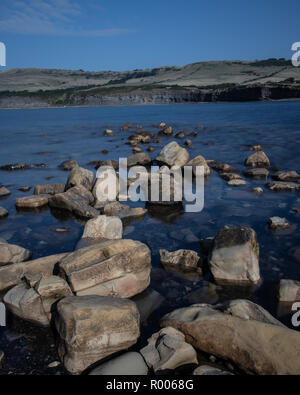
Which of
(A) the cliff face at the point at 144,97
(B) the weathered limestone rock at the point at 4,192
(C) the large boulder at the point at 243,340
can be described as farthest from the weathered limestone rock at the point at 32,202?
(A) the cliff face at the point at 144,97

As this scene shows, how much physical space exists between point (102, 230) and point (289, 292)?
437 centimetres

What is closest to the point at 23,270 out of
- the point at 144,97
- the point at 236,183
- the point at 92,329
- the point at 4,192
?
the point at 92,329

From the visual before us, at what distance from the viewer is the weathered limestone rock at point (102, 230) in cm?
820

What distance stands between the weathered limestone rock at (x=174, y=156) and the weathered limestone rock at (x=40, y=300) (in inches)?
439

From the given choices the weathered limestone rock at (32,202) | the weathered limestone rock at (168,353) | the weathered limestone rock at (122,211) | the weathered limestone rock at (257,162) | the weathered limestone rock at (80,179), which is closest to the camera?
the weathered limestone rock at (168,353)

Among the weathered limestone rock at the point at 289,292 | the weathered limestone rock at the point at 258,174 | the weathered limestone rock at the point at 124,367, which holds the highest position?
the weathered limestone rock at the point at 258,174

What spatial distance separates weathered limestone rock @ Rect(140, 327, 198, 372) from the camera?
443 cm

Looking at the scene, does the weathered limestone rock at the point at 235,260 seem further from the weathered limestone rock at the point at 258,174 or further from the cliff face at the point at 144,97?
the cliff face at the point at 144,97

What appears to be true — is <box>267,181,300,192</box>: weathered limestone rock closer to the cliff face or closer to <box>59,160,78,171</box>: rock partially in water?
<box>59,160,78,171</box>: rock partially in water

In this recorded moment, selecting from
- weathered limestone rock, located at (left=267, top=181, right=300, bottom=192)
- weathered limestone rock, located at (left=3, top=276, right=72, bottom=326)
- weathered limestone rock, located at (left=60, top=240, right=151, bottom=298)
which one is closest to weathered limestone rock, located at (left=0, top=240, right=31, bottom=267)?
weathered limestone rock, located at (left=3, top=276, right=72, bottom=326)

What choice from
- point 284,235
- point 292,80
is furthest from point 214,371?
point 292,80

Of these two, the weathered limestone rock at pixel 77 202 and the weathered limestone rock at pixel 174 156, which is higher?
the weathered limestone rock at pixel 174 156

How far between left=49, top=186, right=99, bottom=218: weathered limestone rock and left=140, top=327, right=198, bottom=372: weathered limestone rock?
588cm

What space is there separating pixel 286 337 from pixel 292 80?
99701 millimetres
